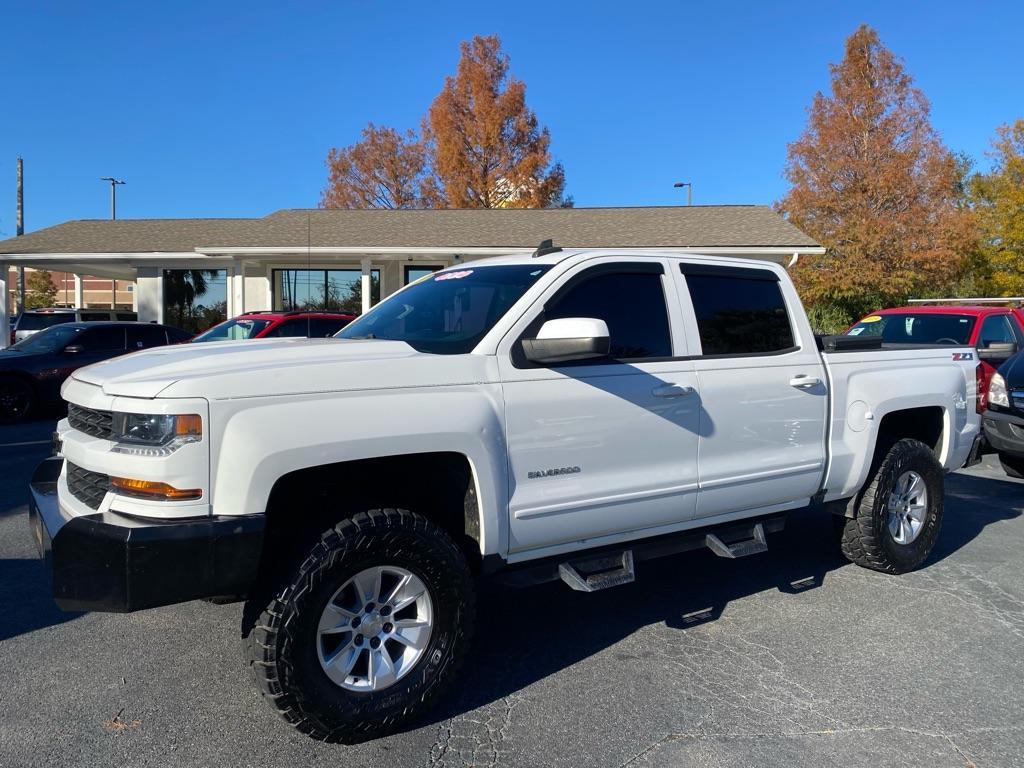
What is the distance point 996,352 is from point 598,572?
25.9 feet

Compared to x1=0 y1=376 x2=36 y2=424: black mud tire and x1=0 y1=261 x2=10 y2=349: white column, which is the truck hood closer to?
x1=0 y1=376 x2=36 y2=424: black mud tire

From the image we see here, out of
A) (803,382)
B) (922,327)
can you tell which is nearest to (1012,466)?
(922,327)

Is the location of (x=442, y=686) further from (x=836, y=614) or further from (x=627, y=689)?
(x=836, y=614)

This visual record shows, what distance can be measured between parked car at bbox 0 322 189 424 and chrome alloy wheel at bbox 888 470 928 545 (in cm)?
1122

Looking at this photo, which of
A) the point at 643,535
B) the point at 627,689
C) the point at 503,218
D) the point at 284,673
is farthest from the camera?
the point at 503,218

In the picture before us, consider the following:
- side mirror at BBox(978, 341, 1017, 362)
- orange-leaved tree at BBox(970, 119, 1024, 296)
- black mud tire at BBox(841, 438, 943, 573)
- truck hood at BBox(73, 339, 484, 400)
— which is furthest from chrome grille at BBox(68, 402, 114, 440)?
orange-leaved tree at BBox(970, 119, 1024, 296)

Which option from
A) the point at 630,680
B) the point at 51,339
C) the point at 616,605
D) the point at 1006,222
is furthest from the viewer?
the point at 1006,222

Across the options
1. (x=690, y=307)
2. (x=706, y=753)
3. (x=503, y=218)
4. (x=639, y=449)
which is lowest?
(x=706, y=753)

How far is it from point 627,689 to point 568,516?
32.5 inches

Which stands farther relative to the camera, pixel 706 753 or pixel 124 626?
pixel 124 626

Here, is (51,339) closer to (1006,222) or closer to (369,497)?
(369,497)

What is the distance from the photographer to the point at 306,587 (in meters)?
2.94

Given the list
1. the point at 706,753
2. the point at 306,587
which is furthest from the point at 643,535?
the point at 306,587

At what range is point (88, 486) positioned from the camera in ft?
10.1
